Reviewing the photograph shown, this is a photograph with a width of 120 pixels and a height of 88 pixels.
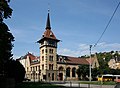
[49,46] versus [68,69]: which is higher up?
[49,46]

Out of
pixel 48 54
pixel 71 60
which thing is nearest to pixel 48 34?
pixel 48 54

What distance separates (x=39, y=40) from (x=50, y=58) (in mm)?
9553

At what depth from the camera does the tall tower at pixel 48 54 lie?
10019cm

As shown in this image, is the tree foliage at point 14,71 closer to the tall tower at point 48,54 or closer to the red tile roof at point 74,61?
the tall tower at point 48,54

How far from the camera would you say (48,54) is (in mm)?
103500

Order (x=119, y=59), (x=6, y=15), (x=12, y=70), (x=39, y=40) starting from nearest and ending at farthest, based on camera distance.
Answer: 1. (x=6, y=15)
2. (x=12, y=70)
3. (x=39, y=40)
4. (x=119, y=59)

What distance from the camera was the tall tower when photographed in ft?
329

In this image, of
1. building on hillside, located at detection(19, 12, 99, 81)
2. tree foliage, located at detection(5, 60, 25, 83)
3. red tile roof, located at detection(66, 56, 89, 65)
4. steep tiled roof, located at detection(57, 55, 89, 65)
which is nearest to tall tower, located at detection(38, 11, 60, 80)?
building on hillside, located at detection(19, 12, 99, 81)

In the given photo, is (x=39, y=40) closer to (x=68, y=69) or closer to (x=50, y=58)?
(x=50, y=58)

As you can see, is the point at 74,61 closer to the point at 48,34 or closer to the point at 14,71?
the point at 48,34

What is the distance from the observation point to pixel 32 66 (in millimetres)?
116000

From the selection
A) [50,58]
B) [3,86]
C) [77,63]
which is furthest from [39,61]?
[3,86]

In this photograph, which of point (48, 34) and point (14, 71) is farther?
point (48, 34)

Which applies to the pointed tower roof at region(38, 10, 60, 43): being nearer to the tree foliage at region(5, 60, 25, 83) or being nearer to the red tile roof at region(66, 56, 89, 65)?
the red tile roof at region(66, 56, 89, 65)
